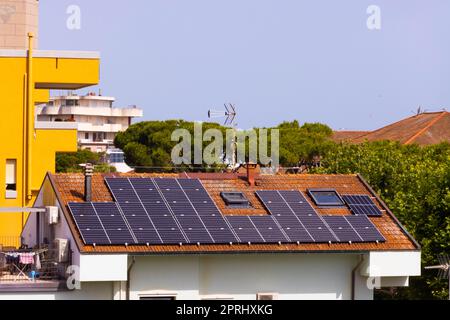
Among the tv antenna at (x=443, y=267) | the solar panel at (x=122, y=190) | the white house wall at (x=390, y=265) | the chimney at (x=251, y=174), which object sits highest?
the chimney at (x=251, y=174)

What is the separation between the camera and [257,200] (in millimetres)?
38000

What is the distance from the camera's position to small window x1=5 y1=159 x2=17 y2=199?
50.8 m

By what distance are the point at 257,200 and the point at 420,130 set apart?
8488 cm

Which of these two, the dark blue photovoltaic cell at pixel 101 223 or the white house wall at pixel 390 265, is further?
the white house wall at pixel 390 265

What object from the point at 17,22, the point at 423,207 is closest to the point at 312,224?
the point at 423,207

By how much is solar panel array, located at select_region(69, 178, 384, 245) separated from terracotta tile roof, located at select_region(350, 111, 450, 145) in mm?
78602

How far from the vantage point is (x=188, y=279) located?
115ft

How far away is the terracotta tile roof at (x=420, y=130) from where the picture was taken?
118062 mm

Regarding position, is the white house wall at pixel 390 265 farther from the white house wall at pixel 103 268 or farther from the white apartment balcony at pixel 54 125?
the white apartment balcony at pixel 54 125

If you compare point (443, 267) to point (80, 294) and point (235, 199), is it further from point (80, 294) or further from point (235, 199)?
point (80, 294)

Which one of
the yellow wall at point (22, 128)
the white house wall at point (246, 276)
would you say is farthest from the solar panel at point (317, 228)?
the yellow wall at point (22, 128)

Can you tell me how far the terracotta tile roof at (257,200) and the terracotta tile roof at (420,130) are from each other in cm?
7580
